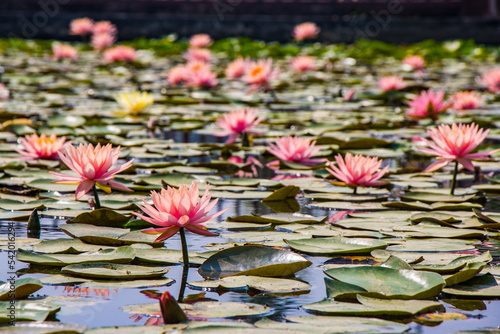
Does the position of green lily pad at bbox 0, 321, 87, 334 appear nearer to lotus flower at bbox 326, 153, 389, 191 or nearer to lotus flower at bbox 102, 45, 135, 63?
lotus flower at bbox 326, 153, 389, 191

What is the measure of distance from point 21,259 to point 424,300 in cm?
93

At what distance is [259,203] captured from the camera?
2.36 m

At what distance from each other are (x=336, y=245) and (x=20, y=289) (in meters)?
0.81

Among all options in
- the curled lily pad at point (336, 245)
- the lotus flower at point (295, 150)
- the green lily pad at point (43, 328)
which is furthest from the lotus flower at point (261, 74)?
the green lily pad at point (43, 328)

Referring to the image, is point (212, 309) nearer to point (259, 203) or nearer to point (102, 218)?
point (102, 218)

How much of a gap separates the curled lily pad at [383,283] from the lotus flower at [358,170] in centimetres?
81

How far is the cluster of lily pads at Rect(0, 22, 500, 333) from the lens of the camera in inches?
56.0

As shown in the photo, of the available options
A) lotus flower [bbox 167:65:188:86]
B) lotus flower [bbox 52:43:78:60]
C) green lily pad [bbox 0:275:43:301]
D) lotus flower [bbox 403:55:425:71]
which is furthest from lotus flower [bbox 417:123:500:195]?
lotus flower [bbox 52:43:78:60]

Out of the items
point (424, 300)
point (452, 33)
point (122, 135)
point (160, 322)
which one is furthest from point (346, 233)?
point (452, 33)

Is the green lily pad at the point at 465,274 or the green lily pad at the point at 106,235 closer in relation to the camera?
the green lily pad at the point at 465,274

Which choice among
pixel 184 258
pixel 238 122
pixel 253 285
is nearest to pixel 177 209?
pixel 184 258

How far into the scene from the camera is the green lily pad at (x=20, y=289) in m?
1.38

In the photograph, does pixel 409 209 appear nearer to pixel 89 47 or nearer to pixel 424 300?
pixel 424 300

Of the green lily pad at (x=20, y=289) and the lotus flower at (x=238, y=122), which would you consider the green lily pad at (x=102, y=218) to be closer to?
the green lily pad at (x=20, y=289)
